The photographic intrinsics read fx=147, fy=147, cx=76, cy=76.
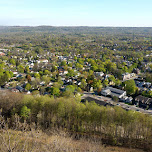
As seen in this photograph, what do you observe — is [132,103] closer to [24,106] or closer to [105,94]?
[105,94]

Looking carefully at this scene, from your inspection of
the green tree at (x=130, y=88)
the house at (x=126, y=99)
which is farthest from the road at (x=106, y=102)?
the green tree at (x=130, y=88)

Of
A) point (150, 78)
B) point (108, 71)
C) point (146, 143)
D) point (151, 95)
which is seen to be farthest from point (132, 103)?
point (108, 71)

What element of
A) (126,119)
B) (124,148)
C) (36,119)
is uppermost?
(126,119)

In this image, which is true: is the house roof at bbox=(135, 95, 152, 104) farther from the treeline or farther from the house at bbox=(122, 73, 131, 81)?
the house at bbox=(122, 73, 131, 81)

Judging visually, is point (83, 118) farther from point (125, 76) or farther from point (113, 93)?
point (125, 76)

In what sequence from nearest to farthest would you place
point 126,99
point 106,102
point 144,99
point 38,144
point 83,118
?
1. point 38,144
2. point 83,118
3. point 106,102
4. point 144,99
5. point 126,99

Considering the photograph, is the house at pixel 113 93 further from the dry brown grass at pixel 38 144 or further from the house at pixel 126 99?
the dry brown grass at pixel 38 144

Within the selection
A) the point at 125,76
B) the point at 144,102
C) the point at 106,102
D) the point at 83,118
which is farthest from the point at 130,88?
the point at 83,118

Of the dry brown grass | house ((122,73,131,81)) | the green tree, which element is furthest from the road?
house ((122,73,131,81))
